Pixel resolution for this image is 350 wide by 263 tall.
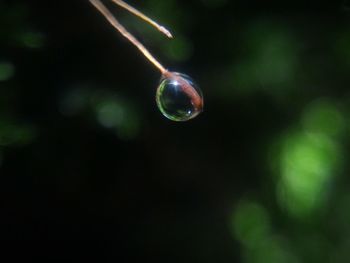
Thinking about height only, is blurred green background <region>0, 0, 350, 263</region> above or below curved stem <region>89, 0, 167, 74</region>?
below

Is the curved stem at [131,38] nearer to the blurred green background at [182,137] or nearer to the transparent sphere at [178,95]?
the transparent sphere at [178,95]

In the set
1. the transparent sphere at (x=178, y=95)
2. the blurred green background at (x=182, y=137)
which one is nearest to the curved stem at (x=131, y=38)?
the transparent sphere at (x=178, y=95)

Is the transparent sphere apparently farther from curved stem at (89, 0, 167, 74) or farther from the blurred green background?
the blurred green background

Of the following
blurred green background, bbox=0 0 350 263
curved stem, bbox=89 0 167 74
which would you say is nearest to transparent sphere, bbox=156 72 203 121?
curved stem, bbox=89 0 167 74

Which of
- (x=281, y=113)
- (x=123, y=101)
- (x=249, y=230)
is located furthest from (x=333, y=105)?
(x=123, y=101)

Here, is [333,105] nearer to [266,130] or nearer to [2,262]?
[266,130]
